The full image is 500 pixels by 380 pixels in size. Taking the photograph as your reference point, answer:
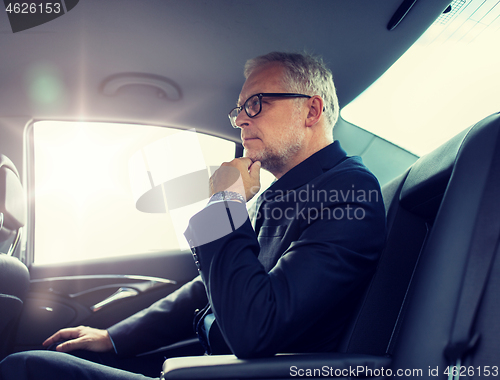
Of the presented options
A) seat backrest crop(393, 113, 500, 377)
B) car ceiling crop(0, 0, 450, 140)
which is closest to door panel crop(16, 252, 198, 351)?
car ceiling crop(0, 0, 450, 140)

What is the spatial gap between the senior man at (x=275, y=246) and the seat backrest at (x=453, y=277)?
0.54 ft

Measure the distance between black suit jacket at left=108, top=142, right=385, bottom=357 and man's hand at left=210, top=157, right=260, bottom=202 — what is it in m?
0.10

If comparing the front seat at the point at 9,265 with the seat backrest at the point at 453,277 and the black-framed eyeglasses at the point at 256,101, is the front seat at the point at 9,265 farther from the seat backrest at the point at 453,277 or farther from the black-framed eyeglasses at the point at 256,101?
the seat backrest at the point at 453,277

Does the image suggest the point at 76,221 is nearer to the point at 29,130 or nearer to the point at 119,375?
the point at 29,130

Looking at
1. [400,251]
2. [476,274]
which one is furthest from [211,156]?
[476,274]

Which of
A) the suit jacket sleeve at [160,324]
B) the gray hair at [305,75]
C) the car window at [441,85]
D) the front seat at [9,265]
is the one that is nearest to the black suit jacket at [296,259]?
the gray hair at [305,75]

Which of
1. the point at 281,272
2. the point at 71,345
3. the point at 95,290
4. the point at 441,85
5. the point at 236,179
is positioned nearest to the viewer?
the point at 281,272

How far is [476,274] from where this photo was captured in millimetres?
672

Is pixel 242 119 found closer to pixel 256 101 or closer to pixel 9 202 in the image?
pixel 256 101

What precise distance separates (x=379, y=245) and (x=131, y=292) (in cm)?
140

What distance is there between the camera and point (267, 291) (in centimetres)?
77

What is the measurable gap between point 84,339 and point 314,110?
3.90 feet

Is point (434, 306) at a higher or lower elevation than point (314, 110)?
lower

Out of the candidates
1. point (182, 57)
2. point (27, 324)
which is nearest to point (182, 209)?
point (182, 57)
